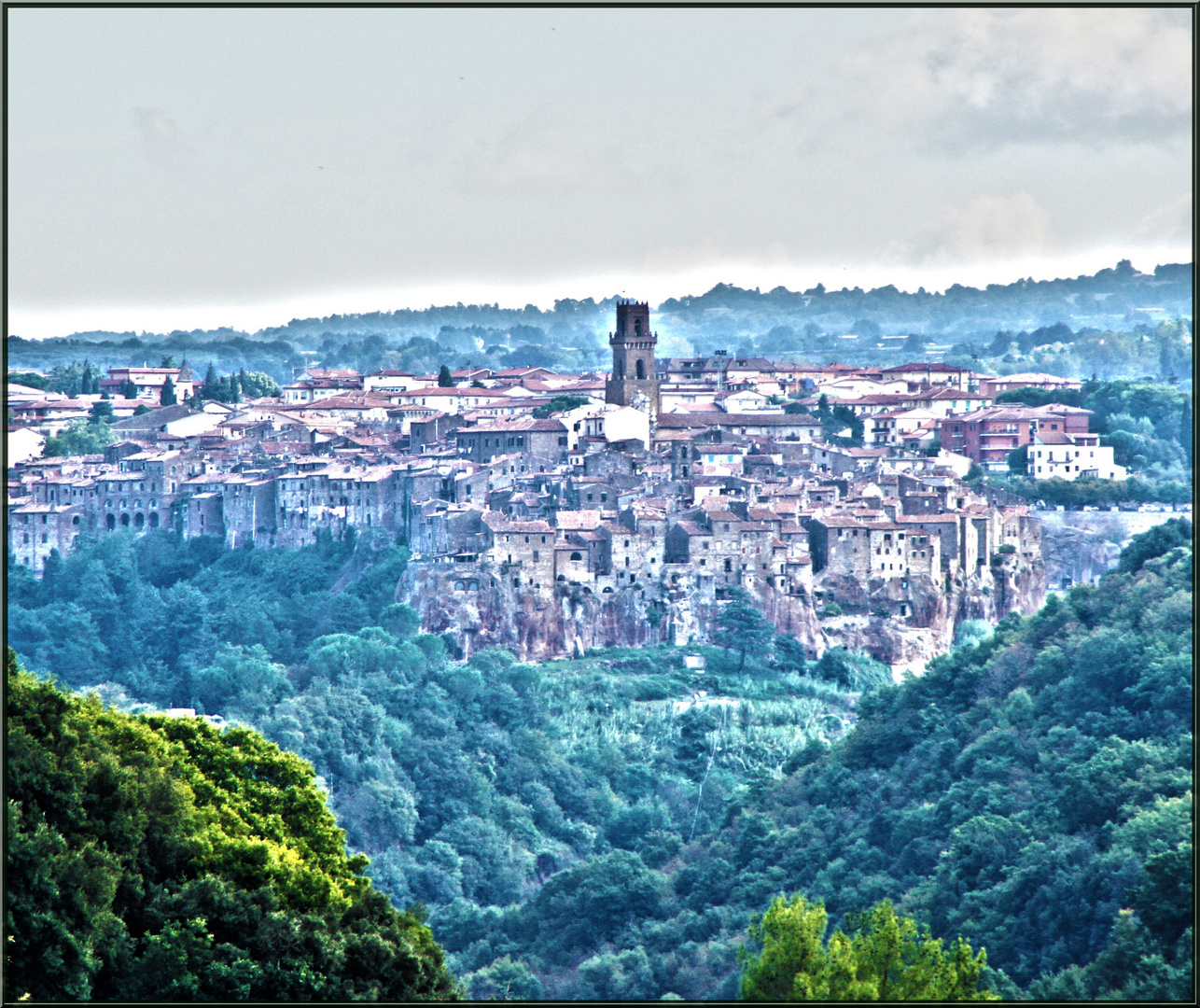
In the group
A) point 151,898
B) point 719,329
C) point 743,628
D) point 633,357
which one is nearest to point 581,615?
point 743,628

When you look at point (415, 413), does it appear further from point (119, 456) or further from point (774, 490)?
point (774, 490)

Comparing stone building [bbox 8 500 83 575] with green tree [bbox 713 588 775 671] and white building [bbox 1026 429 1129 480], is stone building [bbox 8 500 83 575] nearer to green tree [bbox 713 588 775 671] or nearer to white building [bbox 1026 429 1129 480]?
green tree [bbox 713 588 775 671]

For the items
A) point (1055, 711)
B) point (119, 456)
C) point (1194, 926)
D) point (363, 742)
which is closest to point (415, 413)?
point (119, 456)

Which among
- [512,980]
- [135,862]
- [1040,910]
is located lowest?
[512,980]

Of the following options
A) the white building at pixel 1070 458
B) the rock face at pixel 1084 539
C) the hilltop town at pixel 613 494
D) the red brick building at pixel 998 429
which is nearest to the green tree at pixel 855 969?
the hilltop town at pixel 613 494

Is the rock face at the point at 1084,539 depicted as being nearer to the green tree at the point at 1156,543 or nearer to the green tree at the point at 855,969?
the green tree at the point at 1156,543

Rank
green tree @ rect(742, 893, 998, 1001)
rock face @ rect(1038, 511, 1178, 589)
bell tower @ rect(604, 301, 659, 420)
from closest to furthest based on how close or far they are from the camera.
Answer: green tree @ rect(742, 893, 998, 1001) < rock face @ rect(1038, 511, 1178, 589) < bell tower @ rect(604, 301, 659, 420)

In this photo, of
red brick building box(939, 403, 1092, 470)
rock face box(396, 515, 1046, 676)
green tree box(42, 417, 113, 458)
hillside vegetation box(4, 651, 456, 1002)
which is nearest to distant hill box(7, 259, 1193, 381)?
green tree box(42, 417, 113, 458)
